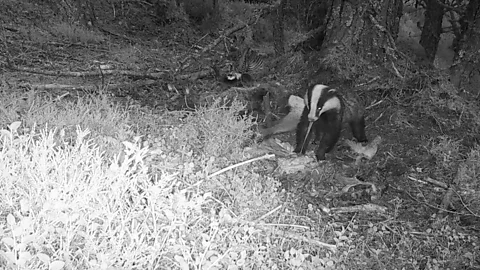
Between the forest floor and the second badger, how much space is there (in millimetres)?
153

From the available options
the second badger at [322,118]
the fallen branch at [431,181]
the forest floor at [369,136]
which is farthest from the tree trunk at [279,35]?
the fallen branch at [431,181]

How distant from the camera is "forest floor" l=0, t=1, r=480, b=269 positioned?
120 inches

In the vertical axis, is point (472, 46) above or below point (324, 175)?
above

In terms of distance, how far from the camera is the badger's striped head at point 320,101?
3.88 meters

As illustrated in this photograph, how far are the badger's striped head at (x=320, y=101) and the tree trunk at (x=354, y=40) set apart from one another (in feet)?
2.77

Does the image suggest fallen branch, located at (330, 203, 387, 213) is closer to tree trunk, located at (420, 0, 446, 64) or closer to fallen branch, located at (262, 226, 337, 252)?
fallen branch, located at (262, 226, 337, 252)

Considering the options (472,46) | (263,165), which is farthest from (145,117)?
(472,46)

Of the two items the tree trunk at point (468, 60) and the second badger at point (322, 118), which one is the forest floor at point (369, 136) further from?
the tree trunk at point (468, 60)

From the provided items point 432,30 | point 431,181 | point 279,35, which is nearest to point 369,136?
point 431,181

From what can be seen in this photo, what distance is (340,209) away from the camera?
133 inches

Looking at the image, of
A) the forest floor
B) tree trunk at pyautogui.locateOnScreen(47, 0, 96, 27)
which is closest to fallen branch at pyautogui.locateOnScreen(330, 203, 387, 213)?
the forest floor

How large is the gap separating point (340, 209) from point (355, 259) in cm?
57

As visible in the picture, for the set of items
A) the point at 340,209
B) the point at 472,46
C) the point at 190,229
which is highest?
the point at 472,46

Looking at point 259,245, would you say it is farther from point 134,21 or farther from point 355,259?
point 134,21
